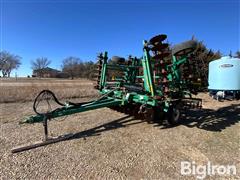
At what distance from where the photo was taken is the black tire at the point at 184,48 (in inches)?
209

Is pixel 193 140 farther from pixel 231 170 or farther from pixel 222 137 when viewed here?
pixel 231 170

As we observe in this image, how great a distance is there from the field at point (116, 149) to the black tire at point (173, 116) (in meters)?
0.23

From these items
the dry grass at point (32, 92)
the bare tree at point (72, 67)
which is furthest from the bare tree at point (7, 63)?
the dry grass at point (32, 92)

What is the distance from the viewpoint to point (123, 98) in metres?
5.20

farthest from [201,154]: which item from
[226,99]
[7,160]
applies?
[226,99]

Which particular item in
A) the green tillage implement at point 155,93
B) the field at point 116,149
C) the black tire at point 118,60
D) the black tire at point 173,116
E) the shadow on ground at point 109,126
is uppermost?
the black tire at point 118,60

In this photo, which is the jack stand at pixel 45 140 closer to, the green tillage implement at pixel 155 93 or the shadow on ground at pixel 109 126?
the green tillage implement at pixel 155 93

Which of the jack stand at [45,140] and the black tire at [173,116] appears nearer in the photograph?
the jack stand at [45,140]

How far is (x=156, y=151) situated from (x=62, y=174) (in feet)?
5.76

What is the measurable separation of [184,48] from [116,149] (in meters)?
3.58

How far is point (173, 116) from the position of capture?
511cm

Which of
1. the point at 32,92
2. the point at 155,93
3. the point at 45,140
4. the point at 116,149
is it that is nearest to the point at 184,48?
the point at 155,93

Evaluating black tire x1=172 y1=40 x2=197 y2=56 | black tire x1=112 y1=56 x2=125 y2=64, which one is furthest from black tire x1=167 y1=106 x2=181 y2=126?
black tire x1=112 y1=56 x2=125 y2=64

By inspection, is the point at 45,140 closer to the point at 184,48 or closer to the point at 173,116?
the point at 173,116
